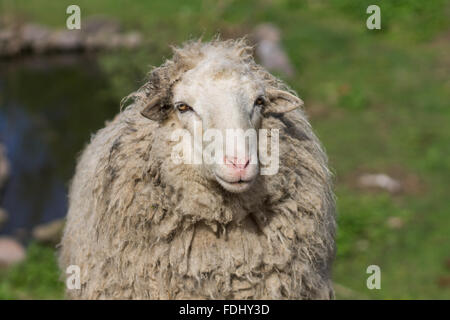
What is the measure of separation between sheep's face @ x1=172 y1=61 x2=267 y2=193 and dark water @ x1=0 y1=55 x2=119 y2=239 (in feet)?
19.1

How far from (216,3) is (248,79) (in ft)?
36.5

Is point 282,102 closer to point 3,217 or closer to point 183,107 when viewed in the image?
point 183,107

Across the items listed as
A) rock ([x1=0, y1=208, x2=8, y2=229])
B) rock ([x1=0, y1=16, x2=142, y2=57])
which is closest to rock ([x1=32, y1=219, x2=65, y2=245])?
rock ([x1=0, y1=208, x2=8, y2=229])

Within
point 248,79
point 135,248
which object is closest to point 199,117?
point 248,79

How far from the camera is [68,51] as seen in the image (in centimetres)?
1345

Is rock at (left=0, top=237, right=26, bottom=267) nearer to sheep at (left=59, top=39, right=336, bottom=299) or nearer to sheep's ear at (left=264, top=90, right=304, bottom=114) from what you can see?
sheep at (left=59, top=39, right=336, bottom=299)

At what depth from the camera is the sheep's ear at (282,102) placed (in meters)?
3.54

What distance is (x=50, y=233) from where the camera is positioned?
8148 mm

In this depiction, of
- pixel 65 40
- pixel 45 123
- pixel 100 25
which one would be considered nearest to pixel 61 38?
pixel 65 40

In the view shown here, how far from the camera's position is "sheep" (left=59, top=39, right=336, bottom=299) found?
3.36 meters

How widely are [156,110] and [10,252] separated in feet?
15.6

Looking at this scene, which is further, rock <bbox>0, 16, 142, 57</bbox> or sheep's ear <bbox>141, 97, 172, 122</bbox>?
rock <bbox>0, 16, 142, 57</bbox>

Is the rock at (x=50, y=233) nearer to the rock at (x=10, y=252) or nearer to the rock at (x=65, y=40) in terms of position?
the rock at (x=10, y=252)

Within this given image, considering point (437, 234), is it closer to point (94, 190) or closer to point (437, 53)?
point (94, 190)
